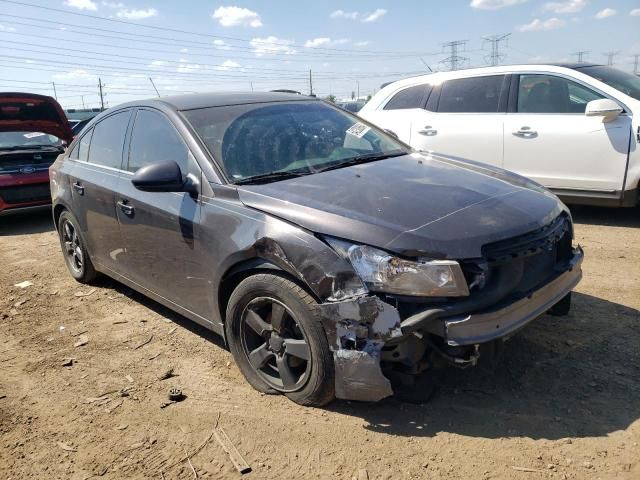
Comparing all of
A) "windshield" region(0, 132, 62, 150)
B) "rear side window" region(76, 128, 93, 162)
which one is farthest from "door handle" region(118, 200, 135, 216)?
"windshield" region(0, 132, 62, 150)

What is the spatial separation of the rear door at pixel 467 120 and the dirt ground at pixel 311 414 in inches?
113

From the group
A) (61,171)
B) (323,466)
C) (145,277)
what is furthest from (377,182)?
(61,171)

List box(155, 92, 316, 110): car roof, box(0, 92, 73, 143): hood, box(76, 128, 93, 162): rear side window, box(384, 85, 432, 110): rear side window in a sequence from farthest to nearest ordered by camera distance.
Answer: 1. box(0, 92, 73, 143): hood
2. box(384, 85, 432, 110): rear side window
3. box(76, 128, 93, 162): rear side window
4. box(155, 92, 316, 110): car roof

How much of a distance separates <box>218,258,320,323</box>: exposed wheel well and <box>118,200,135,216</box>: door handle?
42.5 inches

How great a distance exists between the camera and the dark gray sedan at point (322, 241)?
2.49m

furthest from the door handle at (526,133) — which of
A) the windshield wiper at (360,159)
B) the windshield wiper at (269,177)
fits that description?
the windshield wiper at (269,177)

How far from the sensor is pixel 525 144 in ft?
20.8

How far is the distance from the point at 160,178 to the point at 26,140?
7080mm

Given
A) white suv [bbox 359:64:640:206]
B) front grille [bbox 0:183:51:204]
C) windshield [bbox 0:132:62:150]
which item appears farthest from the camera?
windshield [bbox 0:132:62:150]

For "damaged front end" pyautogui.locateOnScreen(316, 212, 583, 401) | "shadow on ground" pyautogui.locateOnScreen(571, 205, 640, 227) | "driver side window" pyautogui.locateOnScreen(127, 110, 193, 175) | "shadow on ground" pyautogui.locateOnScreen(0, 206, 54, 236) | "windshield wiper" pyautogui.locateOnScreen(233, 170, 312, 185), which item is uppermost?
"driver side window" pyautogui.locateOnScreen(127, 110, 193, 175)

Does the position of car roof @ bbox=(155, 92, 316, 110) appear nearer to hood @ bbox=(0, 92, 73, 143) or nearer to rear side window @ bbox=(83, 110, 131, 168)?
rear side window @ bbox=(83, 110, 131, 168)

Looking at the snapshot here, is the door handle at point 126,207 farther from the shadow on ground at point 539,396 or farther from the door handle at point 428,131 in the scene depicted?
the door handle at point 428,131

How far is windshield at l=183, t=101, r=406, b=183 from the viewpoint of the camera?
3.33 m

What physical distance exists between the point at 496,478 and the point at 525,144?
4.84 metres
